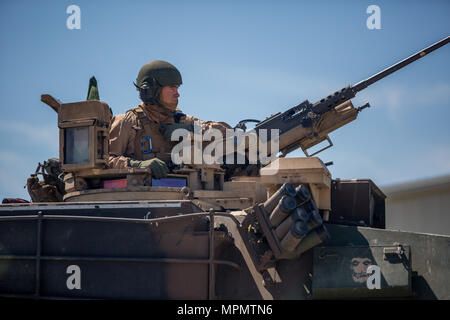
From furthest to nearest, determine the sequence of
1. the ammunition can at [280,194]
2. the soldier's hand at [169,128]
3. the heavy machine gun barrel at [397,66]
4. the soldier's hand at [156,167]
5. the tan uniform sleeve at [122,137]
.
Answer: the heavy machine gun barrel at [397,66], the soldier's hand at [169,128], the tan uniform sleeve at [122,137], the soldier's hand at [156,167], the ammunition can at [280,194]

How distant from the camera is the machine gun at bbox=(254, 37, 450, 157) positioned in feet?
44.7

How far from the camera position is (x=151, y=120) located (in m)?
10.9

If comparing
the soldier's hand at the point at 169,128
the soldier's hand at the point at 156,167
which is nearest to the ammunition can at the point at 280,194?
the soldier's hand at the point at 156,167

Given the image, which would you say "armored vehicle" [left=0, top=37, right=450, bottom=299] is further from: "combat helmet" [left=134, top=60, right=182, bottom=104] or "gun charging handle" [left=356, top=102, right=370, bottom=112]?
"gun charging handle" [left=356, top=102, right=370, bottom=112]

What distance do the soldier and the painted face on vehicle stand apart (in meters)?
3.96

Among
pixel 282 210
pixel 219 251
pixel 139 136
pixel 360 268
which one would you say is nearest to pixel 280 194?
pixel 282 210

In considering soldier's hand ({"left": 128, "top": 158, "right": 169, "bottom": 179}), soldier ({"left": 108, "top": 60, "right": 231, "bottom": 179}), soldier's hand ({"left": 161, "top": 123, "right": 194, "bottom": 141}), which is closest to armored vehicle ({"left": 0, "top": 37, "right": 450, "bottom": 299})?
soldier's hand ({"left": 128, "top": 158, "right": 169, "bottom": 179})

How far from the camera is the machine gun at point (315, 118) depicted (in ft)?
44.7

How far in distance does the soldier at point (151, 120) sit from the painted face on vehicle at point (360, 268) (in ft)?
13.0

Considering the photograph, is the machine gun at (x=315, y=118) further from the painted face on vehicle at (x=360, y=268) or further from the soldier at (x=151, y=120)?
the painted face on vehicle at (x=360, y=268)

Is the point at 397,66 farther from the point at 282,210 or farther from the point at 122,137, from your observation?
the point at 282,210

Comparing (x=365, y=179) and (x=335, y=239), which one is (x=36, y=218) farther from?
(x=365, y=179)

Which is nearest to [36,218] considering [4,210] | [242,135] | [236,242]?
[4,210]

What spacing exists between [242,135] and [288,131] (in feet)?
4.92
